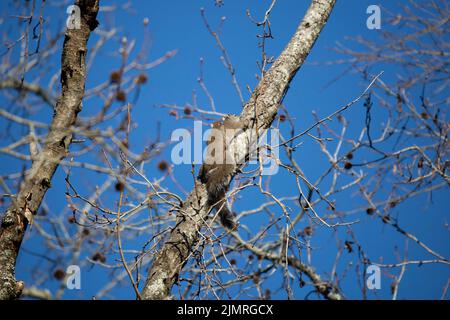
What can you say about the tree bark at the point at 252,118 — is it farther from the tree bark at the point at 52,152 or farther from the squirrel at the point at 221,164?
the tree bark at the point at 52,152

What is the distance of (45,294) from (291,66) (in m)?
3.93

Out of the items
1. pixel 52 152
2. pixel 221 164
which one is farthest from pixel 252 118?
pixel 52 152

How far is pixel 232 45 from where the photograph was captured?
60969mm

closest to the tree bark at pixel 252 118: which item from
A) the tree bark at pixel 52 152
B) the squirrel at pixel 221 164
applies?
the squirrel at pixel 221 164

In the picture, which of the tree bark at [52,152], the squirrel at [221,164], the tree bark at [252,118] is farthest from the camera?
the squirrel at [221,164]

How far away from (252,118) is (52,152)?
1373 mm

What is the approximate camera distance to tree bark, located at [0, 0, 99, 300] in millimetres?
2350

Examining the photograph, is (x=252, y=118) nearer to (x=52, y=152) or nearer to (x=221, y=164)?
(x=221, y=164)

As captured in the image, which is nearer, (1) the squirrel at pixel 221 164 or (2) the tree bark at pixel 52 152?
(2) the tree bark at pixel 52 152

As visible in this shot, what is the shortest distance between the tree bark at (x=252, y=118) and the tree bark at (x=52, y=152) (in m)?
0.80

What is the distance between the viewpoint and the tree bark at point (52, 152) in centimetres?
235

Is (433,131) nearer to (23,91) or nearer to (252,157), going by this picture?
(252,157)

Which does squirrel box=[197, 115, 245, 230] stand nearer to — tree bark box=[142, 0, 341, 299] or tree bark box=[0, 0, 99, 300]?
tree bark box=[142, 0, 341, 299]

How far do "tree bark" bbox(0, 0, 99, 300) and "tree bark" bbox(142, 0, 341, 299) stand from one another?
80 centimetres
